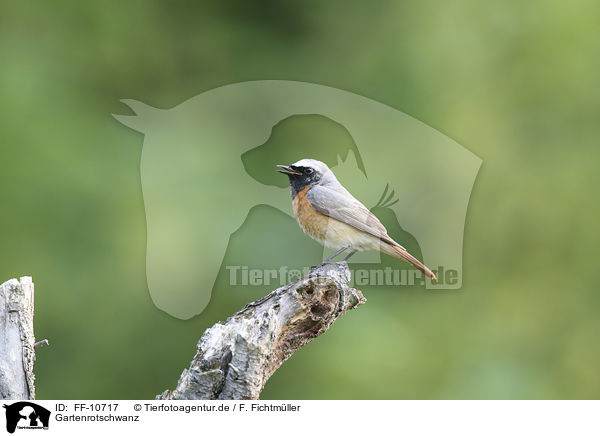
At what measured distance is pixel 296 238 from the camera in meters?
5.14

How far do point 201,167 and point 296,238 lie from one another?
41.8 inches

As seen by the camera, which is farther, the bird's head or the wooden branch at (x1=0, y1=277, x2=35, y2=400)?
the bird's head

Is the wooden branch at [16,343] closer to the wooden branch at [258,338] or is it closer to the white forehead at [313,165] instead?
the wooden branch at [258,338]

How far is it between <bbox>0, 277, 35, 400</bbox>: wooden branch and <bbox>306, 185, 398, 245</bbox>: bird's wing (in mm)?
1674

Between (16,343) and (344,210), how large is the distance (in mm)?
1884

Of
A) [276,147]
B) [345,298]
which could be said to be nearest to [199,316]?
[276,147]

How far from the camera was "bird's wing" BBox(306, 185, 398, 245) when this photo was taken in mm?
3730

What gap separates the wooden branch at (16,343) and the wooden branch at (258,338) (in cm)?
57

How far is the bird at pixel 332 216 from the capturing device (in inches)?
147

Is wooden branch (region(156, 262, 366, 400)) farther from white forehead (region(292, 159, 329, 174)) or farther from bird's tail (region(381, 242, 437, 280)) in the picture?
white forehead (region(292, 159, 329, 174))
